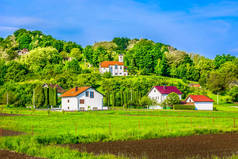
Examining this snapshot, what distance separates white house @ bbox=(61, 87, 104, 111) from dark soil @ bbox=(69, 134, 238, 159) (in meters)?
50.7

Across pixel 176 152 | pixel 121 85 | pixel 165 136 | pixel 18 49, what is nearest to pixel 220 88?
pixel 121 85

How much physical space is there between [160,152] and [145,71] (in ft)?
321

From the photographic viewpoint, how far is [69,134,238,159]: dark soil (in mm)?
17125

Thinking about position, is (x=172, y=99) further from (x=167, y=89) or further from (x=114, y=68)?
(x=114, y=68)

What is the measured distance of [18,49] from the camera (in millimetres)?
189375

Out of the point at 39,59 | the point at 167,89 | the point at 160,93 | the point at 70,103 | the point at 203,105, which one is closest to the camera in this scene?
the point at 70,103

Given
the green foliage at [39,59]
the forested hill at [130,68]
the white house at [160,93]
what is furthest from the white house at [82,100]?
the green foliage at [39,59]

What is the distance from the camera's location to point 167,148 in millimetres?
19281

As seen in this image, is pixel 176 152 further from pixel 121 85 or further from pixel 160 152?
pixel 121 85

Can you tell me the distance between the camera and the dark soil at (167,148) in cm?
1712

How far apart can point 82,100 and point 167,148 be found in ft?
182

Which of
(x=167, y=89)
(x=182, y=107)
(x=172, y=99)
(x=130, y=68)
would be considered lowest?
(x=182, y=107)

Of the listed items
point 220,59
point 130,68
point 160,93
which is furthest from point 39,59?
point 220,59

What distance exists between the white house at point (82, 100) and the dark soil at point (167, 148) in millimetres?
50739
